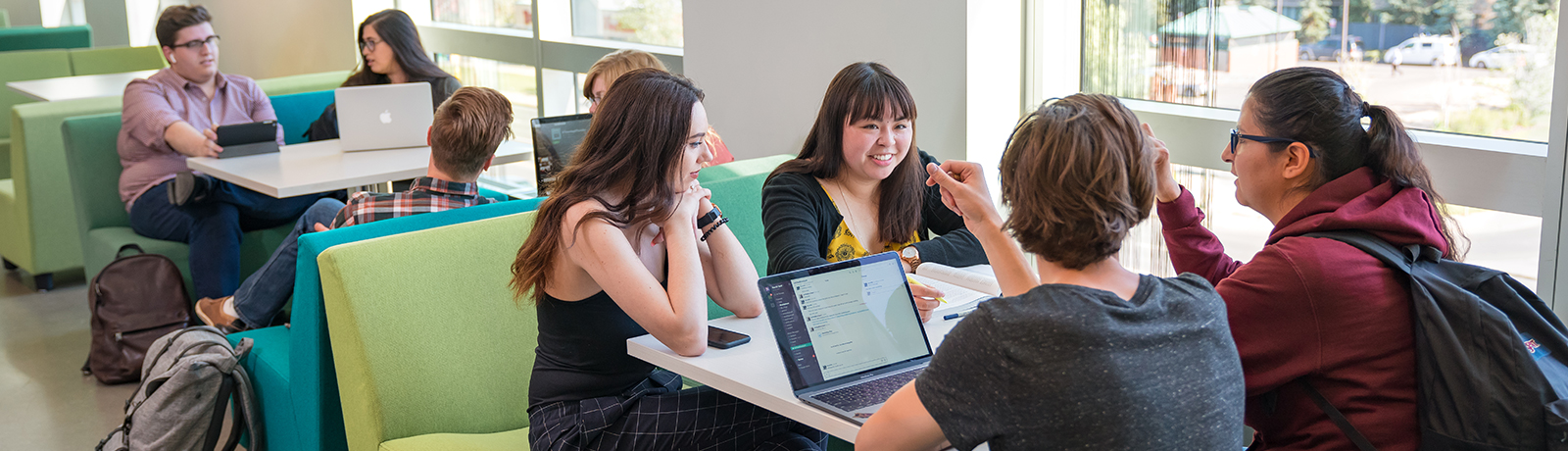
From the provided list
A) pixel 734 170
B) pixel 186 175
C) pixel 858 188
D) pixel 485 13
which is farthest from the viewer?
pixel 485 13

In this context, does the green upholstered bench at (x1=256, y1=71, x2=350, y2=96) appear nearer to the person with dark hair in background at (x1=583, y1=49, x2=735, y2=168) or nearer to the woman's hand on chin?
the person with dark hair in background at (x1=583, y1=49, x2=735, y2=168)

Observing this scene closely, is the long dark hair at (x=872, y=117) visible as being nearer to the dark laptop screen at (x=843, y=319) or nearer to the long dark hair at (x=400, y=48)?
the dark laptop screen at (x=843, y=319)

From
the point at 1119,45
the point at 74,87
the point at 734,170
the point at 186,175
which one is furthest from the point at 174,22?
the point at 1119,45

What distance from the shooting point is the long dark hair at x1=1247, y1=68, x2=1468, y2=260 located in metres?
1.62

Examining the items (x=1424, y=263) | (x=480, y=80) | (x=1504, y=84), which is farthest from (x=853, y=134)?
(x=480, y=80)

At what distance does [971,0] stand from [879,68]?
34.2 inches

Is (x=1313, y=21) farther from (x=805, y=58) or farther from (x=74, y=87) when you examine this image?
(x=74, y=87)

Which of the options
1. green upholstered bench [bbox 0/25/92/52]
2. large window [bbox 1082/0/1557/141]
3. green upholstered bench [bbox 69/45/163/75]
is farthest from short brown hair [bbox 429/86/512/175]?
green upholstered bench [bbox 0/25/92/52]

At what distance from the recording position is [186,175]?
3.91 meters

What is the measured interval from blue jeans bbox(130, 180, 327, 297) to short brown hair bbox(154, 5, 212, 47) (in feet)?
1.90

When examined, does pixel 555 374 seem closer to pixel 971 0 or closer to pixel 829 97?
pixel 829 97

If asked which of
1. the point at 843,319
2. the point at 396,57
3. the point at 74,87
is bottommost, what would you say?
the point at 843,319

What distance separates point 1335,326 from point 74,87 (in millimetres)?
5813

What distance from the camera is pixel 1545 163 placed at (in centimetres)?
227
